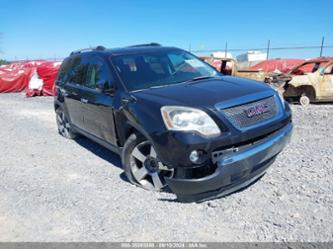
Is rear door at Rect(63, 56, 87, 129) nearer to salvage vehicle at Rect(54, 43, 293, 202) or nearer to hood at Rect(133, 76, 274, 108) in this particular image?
salvage vehicle at Rect(54, 43, 293, 202)

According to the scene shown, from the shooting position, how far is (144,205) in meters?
3.67

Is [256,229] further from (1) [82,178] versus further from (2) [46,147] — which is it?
(2) [46,147]

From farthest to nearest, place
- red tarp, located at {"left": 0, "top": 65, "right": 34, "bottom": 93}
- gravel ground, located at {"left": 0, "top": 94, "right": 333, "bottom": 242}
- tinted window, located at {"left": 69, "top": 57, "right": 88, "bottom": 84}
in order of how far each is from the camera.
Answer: red tarp, located at {"left": 0, "top": 65, "right": 34, "bottom": 93} < tinted window, located at {"left": 69, "top": 57, "right": 88, "bottom": 84} < gravel ground, located at {"left": 0, "top": 94, "right": 333, "bottom": 242}

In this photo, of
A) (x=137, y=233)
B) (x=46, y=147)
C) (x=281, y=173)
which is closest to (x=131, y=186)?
(x=137, y=233)

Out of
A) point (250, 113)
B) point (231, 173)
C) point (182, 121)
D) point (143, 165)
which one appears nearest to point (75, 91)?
point (143, 165)

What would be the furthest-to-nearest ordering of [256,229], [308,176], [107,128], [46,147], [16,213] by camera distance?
[46,147], [107,128], [308,176], [16,213], [256,229]

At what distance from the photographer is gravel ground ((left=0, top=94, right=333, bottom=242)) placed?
309 cm

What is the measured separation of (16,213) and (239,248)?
2.59m

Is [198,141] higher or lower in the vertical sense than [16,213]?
higher

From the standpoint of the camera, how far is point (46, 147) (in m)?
6.33

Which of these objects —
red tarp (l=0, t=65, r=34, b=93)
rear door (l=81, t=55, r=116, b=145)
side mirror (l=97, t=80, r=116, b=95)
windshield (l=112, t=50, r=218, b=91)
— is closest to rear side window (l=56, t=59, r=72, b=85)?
rear door (l=81, t=55, r=116, b=145)

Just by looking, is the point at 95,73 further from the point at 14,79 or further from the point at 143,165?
the point at 14,79

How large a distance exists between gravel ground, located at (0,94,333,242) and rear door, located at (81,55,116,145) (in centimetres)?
62

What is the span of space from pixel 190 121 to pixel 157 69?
5.13ft
